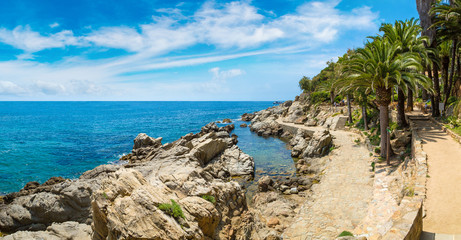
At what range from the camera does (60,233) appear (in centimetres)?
1291

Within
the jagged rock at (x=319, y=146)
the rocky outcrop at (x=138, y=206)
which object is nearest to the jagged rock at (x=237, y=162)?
the rocky outcrop at (x=138, y=206)

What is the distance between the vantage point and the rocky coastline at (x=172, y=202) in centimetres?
893

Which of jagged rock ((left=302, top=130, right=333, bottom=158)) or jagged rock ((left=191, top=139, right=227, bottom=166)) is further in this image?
jagged rock ((left=302, top=130, right=333, bottom=158))

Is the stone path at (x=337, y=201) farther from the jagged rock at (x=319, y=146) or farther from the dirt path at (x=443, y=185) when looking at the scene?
the dirt path at (x=443, y=185)

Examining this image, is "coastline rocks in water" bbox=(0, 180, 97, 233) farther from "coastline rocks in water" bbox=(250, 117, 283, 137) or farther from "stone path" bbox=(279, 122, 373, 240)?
"coastline rocks in water" bbox=(250, 117, 283, 137)

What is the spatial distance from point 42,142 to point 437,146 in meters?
63.3

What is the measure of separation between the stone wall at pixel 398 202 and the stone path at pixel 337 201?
798 mm

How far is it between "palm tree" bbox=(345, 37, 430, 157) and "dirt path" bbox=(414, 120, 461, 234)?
3.57 metres

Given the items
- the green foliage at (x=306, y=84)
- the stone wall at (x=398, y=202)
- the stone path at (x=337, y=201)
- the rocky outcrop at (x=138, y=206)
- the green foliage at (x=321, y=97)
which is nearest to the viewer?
the stone wall at (x=398, y=202)

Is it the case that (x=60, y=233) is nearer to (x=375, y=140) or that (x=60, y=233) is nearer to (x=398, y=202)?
(x=398, y=202)

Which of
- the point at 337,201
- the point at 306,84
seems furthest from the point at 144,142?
the point at 306,84

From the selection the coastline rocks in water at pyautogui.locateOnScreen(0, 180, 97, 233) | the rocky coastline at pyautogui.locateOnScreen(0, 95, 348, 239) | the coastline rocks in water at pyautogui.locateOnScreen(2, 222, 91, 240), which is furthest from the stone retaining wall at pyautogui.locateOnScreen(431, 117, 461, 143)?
the coastline rocks in water at pyautogui.locateOnScreen(0, 180, 97, 233)

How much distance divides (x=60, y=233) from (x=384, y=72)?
890 inches

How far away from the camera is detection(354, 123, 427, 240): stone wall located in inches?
306
